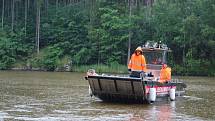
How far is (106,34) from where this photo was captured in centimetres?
6669

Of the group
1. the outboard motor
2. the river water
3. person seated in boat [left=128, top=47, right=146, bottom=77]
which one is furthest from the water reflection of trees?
the outboard motor

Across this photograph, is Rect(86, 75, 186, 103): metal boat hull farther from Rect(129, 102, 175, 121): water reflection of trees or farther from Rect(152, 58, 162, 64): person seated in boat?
Rect(152, 58, 162, 64): person seated in boat

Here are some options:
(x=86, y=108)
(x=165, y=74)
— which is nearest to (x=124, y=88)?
(x=86, y=108)

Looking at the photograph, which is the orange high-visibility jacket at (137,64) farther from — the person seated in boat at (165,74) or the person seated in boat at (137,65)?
the person seated in boat at (165,74)

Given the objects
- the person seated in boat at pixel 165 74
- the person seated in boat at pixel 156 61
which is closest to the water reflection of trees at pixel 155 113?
the person seated in boat at pixel 165 74

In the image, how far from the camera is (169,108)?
22281 millimetres

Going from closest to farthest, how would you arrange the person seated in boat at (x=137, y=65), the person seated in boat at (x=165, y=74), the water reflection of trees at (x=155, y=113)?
the water reflection of trees at (x=155, y=113) < the person seated in boat at (x=137, y=65) < the person seated in boat at (x=165, y=74)

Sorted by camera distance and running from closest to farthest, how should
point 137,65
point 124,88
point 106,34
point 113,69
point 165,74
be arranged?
point 124,88 < point 137,65 < point 165,74 < point 113,69 < point 106,34

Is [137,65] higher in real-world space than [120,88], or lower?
higher

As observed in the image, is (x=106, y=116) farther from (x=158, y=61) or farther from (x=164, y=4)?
(x=164, y=4)

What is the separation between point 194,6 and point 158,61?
117 feet

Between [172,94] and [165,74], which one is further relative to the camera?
[172,94]

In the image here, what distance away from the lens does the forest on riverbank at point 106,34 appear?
60188mm

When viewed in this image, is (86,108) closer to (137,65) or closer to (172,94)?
(137,65)
